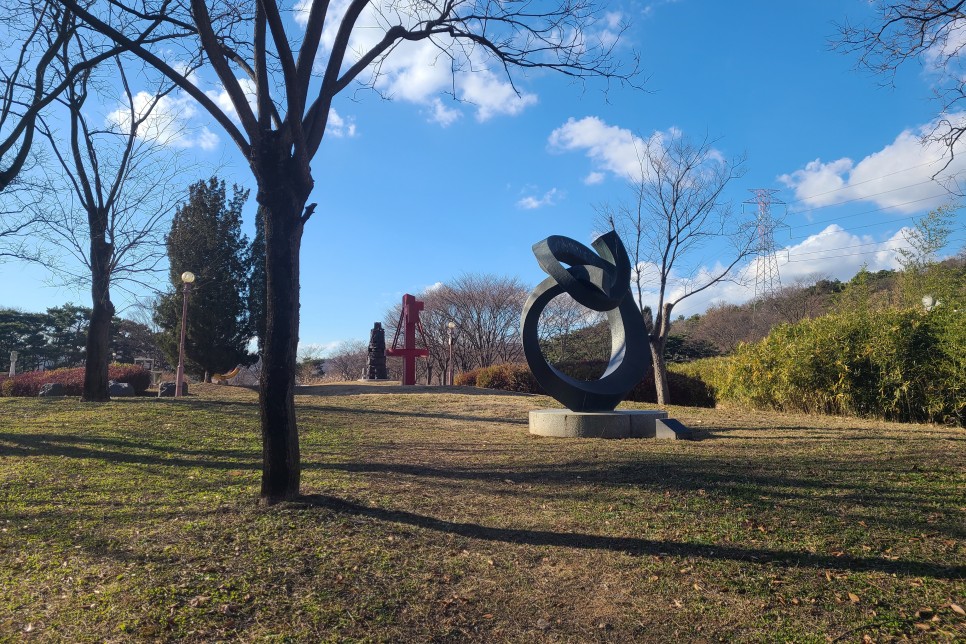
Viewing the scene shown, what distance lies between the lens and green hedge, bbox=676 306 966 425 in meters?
10.8

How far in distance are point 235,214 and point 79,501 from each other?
24671 mm

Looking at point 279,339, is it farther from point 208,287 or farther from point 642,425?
point 208,287

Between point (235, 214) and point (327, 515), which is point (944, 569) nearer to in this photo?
point (327, 515)

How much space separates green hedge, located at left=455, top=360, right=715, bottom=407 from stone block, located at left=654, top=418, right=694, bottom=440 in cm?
980

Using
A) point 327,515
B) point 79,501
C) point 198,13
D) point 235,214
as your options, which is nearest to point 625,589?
point 327,515

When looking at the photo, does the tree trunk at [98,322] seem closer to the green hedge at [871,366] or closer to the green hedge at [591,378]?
the green hedge at [591,378]

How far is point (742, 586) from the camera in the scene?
3.74 meters

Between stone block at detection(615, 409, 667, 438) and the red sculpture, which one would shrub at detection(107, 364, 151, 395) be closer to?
the red sculpture

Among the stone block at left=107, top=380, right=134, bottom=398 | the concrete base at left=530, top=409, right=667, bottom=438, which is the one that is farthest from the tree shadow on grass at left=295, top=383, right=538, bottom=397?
the concrete base at left=530, top=409, right=667, bottom=438

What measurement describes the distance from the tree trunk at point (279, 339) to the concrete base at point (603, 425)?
5.37 meters

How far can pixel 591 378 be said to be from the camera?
21375 mm

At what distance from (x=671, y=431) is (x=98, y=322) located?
12295 mm

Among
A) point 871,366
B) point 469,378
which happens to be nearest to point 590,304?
point 871,366

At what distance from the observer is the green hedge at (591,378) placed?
20141mm
